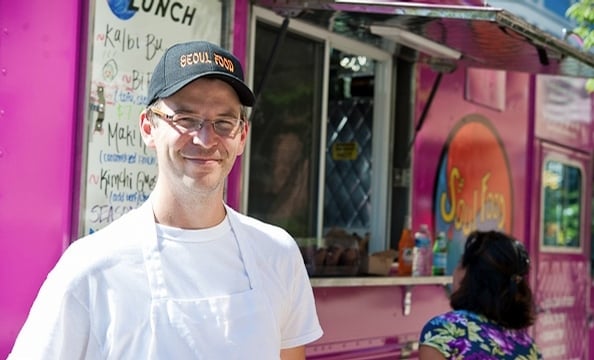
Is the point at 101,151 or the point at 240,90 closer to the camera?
the point at 240,90

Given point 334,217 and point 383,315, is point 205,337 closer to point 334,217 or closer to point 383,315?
point 383,315

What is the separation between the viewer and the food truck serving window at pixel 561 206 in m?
6.96

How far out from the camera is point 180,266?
1952mm

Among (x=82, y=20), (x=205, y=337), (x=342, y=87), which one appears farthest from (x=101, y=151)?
(x=342, y=87)

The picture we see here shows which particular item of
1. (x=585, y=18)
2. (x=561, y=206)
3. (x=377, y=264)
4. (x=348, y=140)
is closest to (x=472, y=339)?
(x=377, y=264)

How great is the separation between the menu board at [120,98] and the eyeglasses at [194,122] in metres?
1.24

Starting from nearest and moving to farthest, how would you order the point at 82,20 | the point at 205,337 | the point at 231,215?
the point at 205,337, the point at 231,215, the point at 82,20

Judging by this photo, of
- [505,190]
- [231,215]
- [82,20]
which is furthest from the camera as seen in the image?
[505,190]

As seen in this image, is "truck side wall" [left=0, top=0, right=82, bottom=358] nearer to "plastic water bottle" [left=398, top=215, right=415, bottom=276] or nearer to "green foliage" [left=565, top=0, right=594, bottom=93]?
"plastic water bottle" [left=398, top=215, right=415, bottom=276]

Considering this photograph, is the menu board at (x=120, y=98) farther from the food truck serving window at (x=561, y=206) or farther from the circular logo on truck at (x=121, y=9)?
the food truck serving window at (x=561, y=206)

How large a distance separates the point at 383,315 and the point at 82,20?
232cm

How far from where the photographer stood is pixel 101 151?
323 cm

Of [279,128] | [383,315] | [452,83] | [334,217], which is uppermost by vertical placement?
[452,83]

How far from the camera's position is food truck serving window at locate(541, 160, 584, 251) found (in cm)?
696
